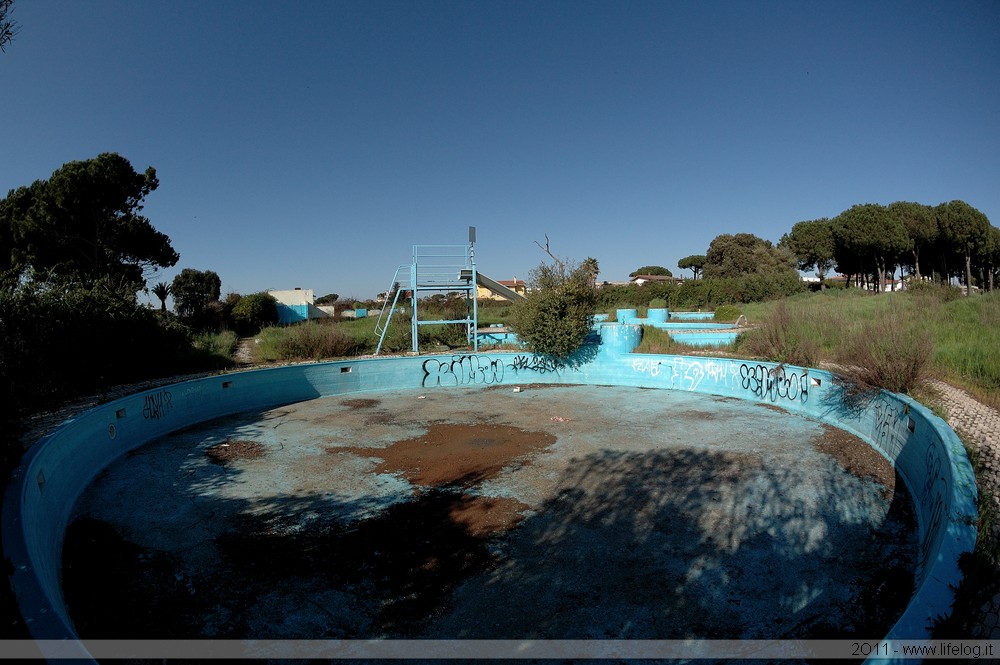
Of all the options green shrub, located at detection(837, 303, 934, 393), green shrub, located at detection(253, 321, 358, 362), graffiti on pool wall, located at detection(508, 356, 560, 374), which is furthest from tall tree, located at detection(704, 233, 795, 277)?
green shrub, located at detection(253, 321, 358, 362)

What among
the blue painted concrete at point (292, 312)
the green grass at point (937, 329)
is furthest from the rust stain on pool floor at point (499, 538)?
the blue painted concrete at point (292, 312)

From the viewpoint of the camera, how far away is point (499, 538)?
5.91 m

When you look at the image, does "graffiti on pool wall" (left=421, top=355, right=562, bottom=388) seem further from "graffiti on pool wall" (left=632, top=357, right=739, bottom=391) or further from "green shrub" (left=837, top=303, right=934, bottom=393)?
"green shrub" (left=837, top=303, right=934, bottom=393)

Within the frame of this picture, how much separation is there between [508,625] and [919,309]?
16240mm

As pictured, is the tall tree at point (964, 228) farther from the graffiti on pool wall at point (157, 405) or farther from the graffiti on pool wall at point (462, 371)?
the graffiti on pool wall at point (157, 405)

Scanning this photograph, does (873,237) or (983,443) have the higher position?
(873,237)

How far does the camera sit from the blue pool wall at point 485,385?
370 cm

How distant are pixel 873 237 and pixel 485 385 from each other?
3774 cm

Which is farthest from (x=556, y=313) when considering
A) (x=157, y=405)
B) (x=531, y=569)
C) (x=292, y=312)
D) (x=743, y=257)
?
(x=743, y=257)

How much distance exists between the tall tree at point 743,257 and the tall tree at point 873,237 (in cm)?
588

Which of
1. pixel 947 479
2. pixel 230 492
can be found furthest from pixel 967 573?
pixel 230 492

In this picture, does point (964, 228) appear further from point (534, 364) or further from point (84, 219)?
point (84, 219)

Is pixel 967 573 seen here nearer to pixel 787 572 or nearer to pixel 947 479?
pixel 787 572

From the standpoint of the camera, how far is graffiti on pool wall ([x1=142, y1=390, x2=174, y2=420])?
429 inches
